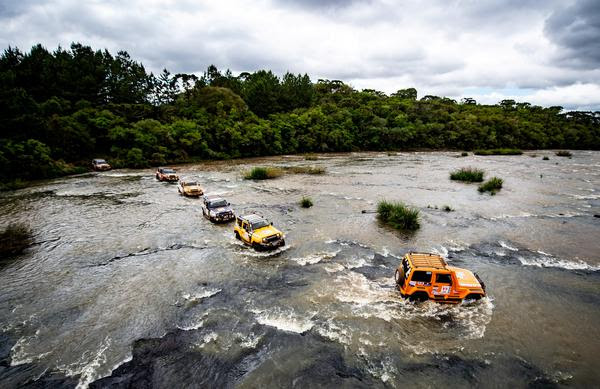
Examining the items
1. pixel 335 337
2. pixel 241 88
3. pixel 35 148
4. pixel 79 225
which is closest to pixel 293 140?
pixel 241 88

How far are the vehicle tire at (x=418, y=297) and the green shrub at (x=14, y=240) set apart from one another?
20590mm

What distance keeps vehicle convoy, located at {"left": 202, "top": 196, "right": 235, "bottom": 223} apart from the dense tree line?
3225cm

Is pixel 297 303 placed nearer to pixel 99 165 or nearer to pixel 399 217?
pixel 399 217

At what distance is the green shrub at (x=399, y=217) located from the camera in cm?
2189

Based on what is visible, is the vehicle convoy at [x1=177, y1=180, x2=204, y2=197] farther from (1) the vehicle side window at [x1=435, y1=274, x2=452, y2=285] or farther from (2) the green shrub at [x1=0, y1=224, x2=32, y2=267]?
(1) the vehicle side window at [x1=435, y1=274, x2=452, y2=285]

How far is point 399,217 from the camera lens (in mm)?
22219

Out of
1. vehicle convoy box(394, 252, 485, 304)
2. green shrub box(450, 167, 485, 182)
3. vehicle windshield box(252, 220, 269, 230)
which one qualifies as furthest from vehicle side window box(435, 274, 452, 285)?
green shrub box(450, 167, 485, 182)

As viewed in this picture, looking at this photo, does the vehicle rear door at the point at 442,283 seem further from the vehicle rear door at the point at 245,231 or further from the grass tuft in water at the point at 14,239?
the grass tuft in water at the point at 14,239

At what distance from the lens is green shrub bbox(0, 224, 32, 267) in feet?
62.5

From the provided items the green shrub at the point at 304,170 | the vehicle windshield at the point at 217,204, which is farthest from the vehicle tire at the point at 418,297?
the green shrub at the point at 304,170

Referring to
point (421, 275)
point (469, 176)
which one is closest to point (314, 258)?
point (421, 275)

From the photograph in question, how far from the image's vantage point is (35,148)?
42781mm

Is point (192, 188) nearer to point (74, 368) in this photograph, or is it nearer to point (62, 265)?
point (62, 265)

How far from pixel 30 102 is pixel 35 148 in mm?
10100
